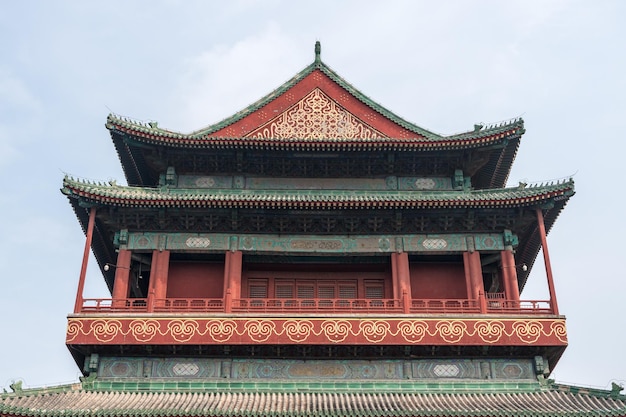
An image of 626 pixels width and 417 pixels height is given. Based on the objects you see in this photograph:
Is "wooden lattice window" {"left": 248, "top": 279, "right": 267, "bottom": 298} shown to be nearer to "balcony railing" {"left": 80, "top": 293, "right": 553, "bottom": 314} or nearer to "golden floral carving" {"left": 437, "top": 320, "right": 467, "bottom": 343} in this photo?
"balcony railing" {"left": 80, "top": 293, "right": 553, "bottom": 314}

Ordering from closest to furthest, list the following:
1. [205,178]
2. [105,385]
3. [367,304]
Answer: [105,385], [367,304], [205,178]

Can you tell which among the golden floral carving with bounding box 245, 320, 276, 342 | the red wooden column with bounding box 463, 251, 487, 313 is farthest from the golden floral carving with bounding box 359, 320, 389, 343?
the red wooden column with bounding box 463, 251, 487, 313

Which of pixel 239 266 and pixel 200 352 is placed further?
pixel 239 266

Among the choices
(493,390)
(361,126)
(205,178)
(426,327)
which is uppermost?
(361,126)

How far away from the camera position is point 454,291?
26.7 metres

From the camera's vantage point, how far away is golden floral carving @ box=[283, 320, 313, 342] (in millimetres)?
23047

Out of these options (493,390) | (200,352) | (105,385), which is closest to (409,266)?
(493,390)

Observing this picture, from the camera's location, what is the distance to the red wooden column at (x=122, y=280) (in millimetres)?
24511

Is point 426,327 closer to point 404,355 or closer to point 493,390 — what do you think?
point 404,355

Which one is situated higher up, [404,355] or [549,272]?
[549,272]

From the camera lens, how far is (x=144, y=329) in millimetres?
23078

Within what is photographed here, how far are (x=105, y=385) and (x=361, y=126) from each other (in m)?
13.7

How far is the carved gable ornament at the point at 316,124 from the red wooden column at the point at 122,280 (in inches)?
268

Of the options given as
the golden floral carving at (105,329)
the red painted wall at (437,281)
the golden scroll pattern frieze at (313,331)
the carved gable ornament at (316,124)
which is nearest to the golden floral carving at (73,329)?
the golden scroll pattern frieze at (313,331)
